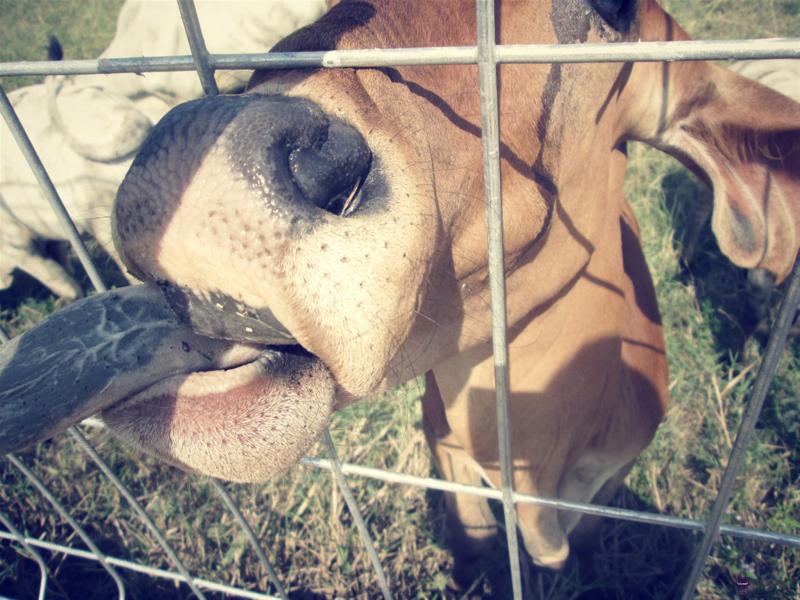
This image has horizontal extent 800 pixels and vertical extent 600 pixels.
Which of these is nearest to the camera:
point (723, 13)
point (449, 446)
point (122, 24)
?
point (449, 446)

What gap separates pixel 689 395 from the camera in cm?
285

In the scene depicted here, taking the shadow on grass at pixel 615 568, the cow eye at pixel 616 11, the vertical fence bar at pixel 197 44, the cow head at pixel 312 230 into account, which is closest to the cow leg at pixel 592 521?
the shadow on grass at pixel 615 568

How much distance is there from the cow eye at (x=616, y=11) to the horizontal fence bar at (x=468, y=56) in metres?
0.66

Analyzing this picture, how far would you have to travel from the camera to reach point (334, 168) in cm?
83

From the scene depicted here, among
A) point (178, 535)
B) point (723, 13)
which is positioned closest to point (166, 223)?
point (178, 535)

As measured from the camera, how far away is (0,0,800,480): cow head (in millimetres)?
809

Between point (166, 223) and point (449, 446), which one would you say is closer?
point (166, 223)

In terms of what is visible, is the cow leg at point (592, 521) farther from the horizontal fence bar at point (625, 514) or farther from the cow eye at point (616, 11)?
the cow eye at point (616, 11)

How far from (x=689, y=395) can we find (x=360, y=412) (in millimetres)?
1510

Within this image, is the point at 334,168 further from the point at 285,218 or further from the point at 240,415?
the point at 240,415

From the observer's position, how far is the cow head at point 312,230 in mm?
809

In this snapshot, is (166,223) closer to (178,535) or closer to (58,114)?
(178,535)

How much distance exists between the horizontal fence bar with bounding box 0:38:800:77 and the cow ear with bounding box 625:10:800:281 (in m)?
0.89

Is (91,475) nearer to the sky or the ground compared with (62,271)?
nearer to the ground
